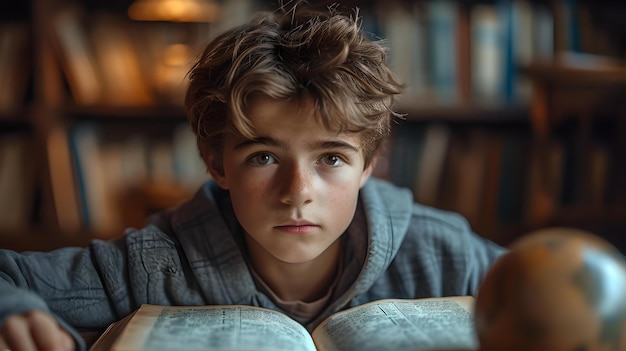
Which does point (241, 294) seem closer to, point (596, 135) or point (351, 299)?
point (351, 299)

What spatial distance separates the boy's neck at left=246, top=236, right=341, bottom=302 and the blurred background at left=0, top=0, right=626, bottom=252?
1047 mm

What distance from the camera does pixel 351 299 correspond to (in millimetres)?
993

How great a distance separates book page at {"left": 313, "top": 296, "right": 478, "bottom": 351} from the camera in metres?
0.69

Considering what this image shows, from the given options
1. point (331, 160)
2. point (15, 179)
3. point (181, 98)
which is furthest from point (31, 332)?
point (15, 179)

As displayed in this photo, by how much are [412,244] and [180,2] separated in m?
1.30

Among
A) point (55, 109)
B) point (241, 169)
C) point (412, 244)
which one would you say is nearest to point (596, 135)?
point (412, 244)

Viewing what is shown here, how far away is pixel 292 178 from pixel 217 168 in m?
0.20

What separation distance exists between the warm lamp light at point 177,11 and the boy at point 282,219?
108 cm

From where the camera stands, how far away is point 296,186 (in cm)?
86

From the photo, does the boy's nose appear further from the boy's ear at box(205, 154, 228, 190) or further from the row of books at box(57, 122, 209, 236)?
the row of books at box(57, 122, 209, 236)

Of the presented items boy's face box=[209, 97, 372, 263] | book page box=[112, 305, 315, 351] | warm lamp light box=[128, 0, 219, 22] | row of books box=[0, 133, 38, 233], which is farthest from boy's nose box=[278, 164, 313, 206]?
row of books box=[0, 133, 38, 233]

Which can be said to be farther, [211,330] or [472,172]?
[472,172]

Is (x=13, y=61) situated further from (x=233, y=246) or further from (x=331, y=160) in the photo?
(x=331, y=160)

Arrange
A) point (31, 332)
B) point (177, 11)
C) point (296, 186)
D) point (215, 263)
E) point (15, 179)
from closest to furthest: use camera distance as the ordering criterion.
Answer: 1. point (31, 332)
2. point (296, 186)
3. point (215, 263)
4. point (177, 11)
5. point (15, 179)
